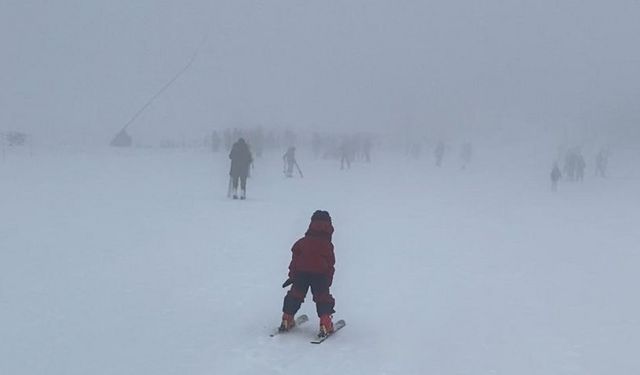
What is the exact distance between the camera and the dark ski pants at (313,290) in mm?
7211

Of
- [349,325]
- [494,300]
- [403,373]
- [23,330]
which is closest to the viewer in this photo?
[403,373]

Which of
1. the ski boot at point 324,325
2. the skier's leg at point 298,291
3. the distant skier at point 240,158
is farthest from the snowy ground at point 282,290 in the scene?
the distant skier at point 240,158

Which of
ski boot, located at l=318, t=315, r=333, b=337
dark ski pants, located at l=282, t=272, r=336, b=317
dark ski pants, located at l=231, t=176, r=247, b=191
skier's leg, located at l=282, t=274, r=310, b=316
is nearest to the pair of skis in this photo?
ski boot, located at l=318, t=315, r=333, b=337

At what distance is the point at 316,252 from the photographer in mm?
7188

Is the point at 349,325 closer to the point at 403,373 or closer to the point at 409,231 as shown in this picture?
the point at 403,373

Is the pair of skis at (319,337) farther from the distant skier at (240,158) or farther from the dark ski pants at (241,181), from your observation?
the dark ski pants at (241,181)

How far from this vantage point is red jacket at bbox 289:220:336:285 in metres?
7.16

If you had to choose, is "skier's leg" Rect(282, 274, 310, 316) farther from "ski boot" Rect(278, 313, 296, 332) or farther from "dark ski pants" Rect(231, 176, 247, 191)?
"dark ski pants" Rect(231, 176, 247, 191)

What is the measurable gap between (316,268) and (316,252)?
0.16 m

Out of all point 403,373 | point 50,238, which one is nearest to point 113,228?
point 50,238

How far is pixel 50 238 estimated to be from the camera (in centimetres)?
1294

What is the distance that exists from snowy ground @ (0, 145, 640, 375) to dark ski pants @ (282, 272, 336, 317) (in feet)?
1.23

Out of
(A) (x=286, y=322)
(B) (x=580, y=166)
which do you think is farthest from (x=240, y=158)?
(B) (x=580, y=166)

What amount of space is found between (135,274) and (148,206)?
29.0 feet
